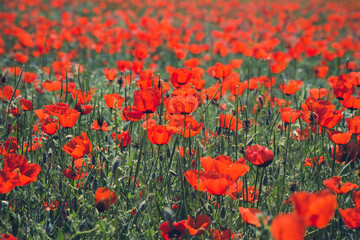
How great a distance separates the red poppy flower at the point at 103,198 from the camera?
59.4 inches

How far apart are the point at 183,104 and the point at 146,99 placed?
0.19 m

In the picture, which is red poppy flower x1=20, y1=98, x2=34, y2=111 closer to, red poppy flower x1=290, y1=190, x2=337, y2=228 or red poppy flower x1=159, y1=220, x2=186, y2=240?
red poppy flower x1=159, y1=220, x2=186, y2=240

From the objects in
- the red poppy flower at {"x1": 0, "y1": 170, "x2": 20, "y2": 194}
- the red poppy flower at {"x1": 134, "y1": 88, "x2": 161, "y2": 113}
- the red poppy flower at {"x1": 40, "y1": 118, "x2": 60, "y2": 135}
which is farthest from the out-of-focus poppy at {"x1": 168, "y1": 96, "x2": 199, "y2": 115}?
the red poppy flower at {"x1": 0, "y1": 170, "x2": 20, "y2": 194}

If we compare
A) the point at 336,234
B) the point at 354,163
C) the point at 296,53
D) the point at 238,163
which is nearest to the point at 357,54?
the point at 296,53

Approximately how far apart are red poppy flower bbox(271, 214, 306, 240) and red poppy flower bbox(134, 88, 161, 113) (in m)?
0.99

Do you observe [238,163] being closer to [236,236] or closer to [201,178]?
[201,178]

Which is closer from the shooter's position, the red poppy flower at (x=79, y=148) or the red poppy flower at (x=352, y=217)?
the red poppy flower at (x=352, y=217)

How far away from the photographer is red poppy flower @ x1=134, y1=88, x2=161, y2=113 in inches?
70.0

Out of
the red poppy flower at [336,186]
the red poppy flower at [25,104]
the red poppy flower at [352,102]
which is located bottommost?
the red poppy flower at [336,186]

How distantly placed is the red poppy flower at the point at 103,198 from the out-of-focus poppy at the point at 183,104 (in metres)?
0.55

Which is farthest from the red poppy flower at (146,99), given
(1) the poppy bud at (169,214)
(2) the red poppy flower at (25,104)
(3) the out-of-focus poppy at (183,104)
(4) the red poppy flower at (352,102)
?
(4) the red poppy flower at (352,102)

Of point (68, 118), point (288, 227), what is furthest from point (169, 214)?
point (68, 118)

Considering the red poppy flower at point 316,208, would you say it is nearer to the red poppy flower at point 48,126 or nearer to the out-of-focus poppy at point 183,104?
the out-of-focus poppy at point 183,104

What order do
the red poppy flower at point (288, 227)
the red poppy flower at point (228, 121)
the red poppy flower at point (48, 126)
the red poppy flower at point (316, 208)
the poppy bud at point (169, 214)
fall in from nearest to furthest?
the red poppy flower at point (288, 227) → the red poppy flower at point (316, 208) → the poppy bud at point (169, 214) → the red poppy flower at point (48, 126) → the red poppy flower at point (228, 121)
